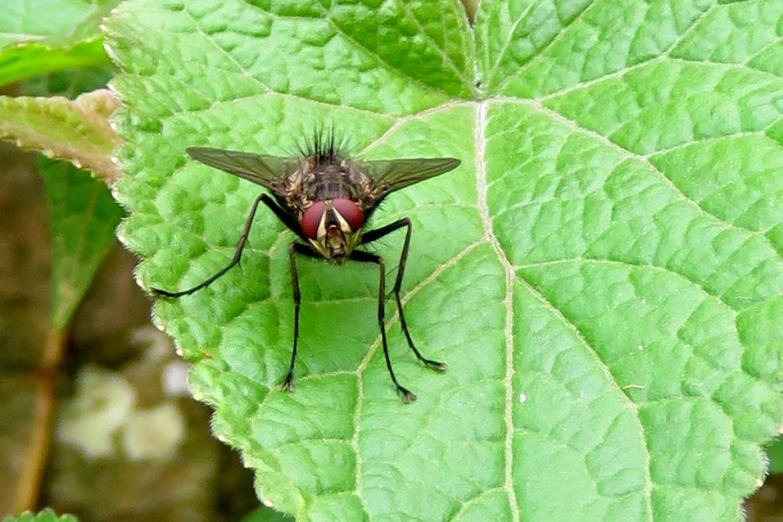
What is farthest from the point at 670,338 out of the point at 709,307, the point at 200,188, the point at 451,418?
the point at 200,188

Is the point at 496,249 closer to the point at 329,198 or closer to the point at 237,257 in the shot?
the point at 329,198

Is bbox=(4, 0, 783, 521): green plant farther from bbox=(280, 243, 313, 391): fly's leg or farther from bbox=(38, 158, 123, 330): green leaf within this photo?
bbox=(38, 158, 123, 330): green leaf

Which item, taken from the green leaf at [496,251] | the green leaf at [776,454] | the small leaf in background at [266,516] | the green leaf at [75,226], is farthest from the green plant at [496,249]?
the green leaf at [776,454]

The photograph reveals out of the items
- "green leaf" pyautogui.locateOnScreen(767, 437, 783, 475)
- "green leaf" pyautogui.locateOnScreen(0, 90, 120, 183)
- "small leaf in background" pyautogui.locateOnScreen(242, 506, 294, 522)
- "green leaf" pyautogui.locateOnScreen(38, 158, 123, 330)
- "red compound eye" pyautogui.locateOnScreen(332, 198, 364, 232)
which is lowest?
"small leaf in background" pyautogui.locateOnScreen(242, 506, 294, 522)

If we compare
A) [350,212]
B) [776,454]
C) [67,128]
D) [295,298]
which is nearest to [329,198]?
A: [350,212]

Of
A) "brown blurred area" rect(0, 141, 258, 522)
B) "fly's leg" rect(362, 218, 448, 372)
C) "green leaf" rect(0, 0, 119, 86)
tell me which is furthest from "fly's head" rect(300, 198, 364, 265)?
"brown blurred area" rect(0, 141, 258, 522)

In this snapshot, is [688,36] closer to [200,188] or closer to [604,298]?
[604,298]
